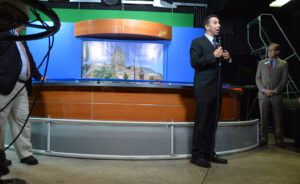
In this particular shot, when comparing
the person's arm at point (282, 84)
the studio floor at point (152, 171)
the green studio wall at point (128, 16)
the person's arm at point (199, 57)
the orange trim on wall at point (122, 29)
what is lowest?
the studio floor at point (152, 171)

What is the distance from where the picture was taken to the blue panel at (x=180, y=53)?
8.30 m

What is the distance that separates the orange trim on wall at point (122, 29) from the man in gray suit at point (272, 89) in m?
3.47

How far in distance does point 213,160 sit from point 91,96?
4.97 ft

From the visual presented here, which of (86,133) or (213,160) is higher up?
(86,133)

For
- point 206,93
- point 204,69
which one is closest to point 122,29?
point 204,69

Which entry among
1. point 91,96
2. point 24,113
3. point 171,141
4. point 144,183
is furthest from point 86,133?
point 144,183

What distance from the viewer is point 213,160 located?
331 cm

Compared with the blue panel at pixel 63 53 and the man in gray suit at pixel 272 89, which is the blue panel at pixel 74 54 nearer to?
the blue panel at pixel 63 53

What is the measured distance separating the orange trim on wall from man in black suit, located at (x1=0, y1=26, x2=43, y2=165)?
4433mm

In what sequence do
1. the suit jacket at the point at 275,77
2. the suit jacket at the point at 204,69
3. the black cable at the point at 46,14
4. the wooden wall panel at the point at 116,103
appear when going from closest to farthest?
1. the black cable at the point at 46,14
2. the suit jacket at the point at 204,69
3. the wooden wall panel at the point at 116,103
4. the suit jacket at the point at 275,77

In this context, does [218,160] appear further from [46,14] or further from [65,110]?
[46,14]

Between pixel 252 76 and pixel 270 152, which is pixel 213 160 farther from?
pixel 252 76

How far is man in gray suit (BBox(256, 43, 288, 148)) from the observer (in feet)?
15.1

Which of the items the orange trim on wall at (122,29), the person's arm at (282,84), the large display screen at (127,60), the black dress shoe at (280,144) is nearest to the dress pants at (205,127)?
the black dress shoe at (280,144)
